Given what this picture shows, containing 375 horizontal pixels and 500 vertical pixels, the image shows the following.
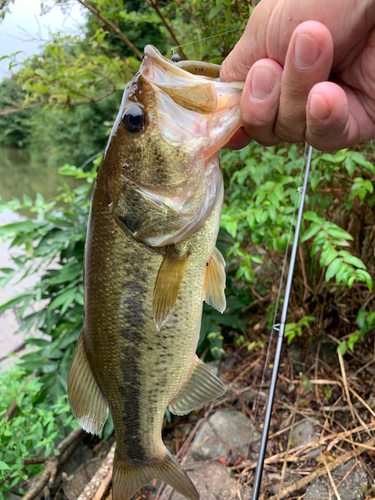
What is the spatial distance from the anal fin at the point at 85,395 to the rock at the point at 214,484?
125cm

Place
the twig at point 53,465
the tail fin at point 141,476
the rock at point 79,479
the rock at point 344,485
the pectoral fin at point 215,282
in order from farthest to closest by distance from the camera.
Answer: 1. the rock at point 79,479
2. the twig at point 53,465
3. the rock at point 344,485
4. the tail fin at point 141,476
5. the pectoral fin at point 215,282

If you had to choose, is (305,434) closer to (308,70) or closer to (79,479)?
(79,479)

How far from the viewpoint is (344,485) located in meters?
2.08

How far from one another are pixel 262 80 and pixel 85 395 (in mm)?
1364

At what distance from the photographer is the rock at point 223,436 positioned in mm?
2562

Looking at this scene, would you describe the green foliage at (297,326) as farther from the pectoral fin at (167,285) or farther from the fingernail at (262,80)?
the fingernail at (262,80)

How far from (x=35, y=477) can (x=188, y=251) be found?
229cm

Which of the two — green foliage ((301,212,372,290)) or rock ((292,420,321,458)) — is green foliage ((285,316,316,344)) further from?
green foliage ((301,212,372,290))

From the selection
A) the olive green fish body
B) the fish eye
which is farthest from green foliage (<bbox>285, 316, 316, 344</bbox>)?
the fish eye

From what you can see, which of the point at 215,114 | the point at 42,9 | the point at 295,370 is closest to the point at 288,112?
the point at 215,114

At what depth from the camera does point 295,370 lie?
302 centimetres

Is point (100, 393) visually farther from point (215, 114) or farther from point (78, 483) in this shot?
point (78, 483)

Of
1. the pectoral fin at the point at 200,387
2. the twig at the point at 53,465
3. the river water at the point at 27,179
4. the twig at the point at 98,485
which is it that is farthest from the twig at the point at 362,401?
Result: the river water at the point at 27,179

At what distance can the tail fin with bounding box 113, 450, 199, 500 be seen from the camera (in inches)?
58.4
